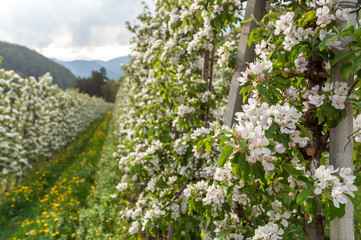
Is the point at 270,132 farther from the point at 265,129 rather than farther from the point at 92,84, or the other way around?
the point at 92,84

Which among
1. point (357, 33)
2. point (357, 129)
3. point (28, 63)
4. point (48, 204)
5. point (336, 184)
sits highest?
point (28, 63)

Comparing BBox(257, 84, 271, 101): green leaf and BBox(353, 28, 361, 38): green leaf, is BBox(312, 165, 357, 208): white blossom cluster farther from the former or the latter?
BBox(353, 28, 361, 38): green leaf

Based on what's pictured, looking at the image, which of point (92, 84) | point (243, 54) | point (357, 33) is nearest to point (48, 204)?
point (243, 54)

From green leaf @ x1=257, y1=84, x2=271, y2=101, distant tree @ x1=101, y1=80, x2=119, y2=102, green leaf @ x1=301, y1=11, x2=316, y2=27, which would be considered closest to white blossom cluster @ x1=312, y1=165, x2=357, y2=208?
green leaf @ x1=257, y1=84, x2=271, y2=101

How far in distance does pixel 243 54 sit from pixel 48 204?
19.2ft

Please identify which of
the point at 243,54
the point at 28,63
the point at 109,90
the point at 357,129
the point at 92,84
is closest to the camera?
the point at 357,129

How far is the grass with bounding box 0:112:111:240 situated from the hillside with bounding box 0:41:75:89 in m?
110

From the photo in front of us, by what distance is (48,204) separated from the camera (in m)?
5.85

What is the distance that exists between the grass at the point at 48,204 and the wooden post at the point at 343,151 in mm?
3969

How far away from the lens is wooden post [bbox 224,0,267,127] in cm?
202

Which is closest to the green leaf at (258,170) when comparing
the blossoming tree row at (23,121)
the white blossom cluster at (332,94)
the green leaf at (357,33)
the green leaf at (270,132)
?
the green leaf at (270,132)

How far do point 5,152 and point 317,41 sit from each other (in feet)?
25.7

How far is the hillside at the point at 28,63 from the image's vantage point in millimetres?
103625

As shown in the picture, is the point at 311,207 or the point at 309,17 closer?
the point at 311,207
